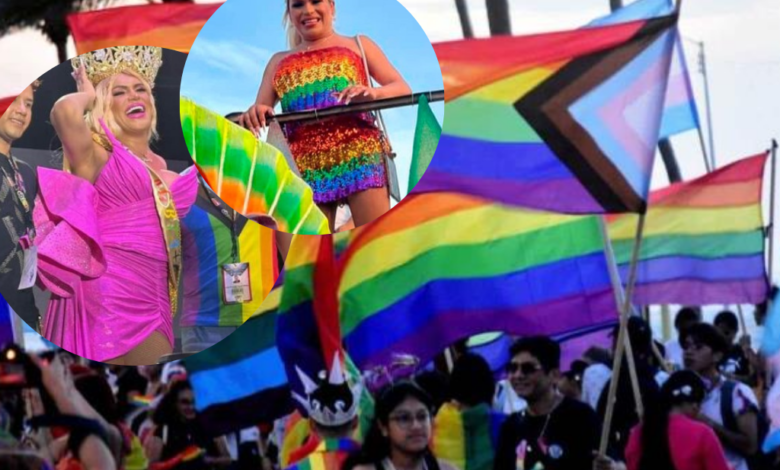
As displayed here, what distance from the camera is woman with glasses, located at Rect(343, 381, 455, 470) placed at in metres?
6.00

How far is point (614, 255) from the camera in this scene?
20.4 feet

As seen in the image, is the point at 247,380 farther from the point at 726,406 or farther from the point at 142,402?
the point at 726,406

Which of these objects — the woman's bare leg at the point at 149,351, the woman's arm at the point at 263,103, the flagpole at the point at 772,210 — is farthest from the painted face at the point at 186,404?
the flagpole at the point at 772,210

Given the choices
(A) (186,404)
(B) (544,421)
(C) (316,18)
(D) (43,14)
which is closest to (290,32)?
(C) (316,18)

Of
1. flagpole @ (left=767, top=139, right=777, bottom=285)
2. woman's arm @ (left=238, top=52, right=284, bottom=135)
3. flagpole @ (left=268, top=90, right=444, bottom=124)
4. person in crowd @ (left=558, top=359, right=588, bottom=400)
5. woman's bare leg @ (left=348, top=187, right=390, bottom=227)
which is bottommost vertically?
person in crowd @ (left=558, top=359, right=588, bottom=400)

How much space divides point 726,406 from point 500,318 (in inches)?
33.1

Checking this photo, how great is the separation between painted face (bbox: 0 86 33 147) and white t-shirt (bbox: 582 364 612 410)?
212cm

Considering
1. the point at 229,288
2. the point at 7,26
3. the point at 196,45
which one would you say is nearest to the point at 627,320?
the point at 229,288

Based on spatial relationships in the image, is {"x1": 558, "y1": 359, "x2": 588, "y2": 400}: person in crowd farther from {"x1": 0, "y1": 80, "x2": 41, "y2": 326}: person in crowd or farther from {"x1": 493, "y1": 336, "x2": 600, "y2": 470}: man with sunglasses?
{"x1": 0, "y1": 80, "x2": 41, "y2": 326}: person in crowd

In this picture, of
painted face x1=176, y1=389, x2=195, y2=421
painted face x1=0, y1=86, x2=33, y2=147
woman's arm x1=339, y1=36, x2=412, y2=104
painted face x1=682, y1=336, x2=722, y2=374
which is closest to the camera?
woman's arm x1=339, y1=36, x2=412, y2=104

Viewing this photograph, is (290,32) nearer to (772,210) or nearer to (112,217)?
(112,217)

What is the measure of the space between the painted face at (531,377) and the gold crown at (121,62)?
1.59 metres

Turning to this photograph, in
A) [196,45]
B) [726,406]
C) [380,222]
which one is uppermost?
[196,45]

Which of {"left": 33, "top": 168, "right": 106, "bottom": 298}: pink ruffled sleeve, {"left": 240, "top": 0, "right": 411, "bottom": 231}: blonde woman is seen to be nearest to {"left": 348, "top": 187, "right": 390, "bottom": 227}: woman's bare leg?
{"left": 240, "top": 0, "right": 411, "bottom": 231}: blonde woman
